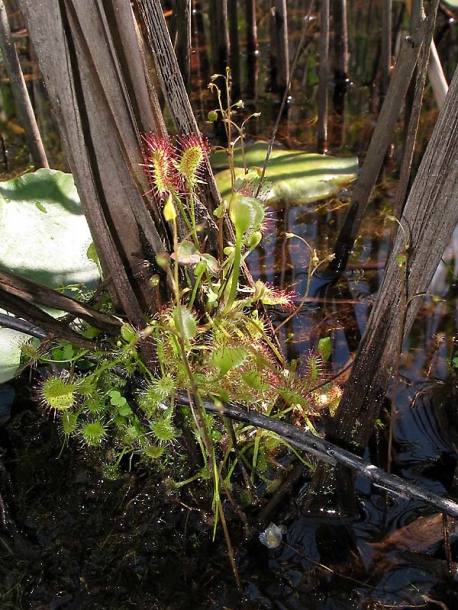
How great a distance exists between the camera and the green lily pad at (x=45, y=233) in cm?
180

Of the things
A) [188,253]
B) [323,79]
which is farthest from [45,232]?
[323,79]

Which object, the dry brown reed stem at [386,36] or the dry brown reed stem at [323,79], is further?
the dry brown reed stem at [386,36]

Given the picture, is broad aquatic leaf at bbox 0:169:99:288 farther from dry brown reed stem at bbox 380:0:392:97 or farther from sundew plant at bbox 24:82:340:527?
dry brown reed stem at bbox 380:0:392:97

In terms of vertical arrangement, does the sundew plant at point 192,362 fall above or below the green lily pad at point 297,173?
above

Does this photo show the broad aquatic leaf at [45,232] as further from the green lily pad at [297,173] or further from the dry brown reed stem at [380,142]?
the dry brown reed stem at [380,142]

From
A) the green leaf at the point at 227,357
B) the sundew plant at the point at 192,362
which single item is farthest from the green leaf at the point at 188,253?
the green leaf at the point at 227,357

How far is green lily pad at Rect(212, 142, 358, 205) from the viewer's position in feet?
8.80

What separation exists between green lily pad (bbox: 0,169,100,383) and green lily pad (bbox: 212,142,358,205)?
0.76 meters

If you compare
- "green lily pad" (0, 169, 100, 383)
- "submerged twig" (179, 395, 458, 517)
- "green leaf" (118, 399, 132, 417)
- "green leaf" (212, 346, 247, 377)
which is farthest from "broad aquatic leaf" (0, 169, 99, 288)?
"green leaf" (212, 346, 247, 377)

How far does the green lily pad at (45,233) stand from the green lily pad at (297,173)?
0.76 meters

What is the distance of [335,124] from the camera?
3.32 metres

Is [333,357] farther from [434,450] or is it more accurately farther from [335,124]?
[335,124]

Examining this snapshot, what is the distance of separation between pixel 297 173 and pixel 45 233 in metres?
1.23

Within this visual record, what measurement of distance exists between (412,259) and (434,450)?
2.31 ft
